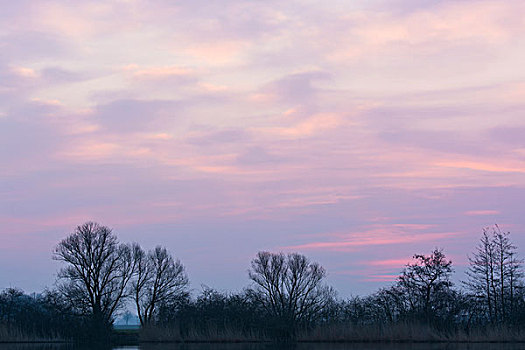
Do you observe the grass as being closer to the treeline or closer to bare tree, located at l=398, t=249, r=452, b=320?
the treeline

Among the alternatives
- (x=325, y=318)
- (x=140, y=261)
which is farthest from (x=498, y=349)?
(x=140, y=261)

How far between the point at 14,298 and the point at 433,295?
33842 millimetres

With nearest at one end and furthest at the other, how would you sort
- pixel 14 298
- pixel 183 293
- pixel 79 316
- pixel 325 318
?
pixel 325 318 → pixel 79 316 → pixel 14 298 → pixel 183 293

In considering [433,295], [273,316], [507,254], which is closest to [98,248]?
[273,316]

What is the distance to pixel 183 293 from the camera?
2579 inches

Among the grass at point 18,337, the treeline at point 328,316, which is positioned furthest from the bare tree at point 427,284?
the grass at point 18,337

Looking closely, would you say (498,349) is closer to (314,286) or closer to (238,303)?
(238,303)

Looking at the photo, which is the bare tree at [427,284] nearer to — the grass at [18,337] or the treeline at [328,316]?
the treeline at [328,316]

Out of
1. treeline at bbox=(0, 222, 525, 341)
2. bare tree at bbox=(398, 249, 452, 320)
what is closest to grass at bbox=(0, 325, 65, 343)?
treeline at bbox=(0, 222, 525, 341)

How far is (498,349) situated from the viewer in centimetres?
2739

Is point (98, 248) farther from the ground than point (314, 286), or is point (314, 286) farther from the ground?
point (98, 248)

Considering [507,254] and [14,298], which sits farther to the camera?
[14,298]

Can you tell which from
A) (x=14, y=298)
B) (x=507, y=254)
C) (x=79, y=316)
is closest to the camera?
(x=507, y=254)

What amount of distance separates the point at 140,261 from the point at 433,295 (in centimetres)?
3628
